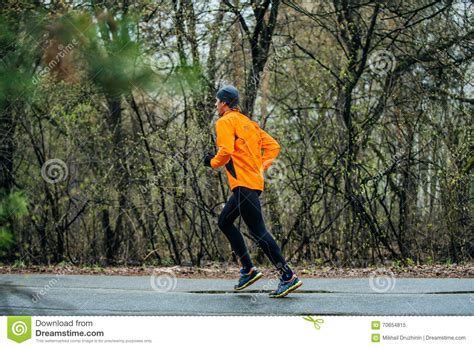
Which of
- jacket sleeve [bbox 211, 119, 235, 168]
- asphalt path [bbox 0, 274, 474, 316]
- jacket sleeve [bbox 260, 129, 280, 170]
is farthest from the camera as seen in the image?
jacket sleeve [bbox 260, 129, 280, 170]

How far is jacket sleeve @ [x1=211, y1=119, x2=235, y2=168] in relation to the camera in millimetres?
7414

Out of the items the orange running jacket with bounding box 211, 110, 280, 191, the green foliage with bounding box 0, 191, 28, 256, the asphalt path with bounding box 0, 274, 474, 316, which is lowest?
the asphalt path with bounding box 0, 274, 474, 316

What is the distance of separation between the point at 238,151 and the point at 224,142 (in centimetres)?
19

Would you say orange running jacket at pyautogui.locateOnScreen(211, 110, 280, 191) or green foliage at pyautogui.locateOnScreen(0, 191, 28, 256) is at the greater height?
orange running jacket at pyautogui.locateOnScreen(211, 110, 280, 191)

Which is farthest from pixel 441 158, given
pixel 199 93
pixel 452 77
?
pixel 199 93

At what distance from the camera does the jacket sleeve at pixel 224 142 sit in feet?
24.3

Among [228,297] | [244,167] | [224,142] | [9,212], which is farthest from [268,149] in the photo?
[9,212]

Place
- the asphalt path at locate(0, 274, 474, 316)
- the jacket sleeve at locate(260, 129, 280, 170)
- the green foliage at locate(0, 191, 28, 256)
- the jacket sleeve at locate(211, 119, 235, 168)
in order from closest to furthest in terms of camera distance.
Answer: the asphalt path at locate(0, 274, 474, 316) → the jacket sleeve at locate(211, 119, 235, 168) → the jacket sleeve at locate(260, 129, 280, 170) → the green foliage at locate(0, 191, 28, 256)

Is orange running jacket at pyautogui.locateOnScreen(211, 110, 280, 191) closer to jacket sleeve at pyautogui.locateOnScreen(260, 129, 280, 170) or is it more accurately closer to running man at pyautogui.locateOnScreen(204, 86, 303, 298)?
running man at pyautogui.locateOnScreen(204, 86, 303, 298)

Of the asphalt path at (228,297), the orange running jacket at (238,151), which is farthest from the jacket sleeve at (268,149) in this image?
the asphalt path at (228,297)

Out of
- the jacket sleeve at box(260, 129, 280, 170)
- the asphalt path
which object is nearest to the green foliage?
the asphalt path

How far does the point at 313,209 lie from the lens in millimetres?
13617

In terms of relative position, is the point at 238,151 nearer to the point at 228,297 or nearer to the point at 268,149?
the point at 268,149

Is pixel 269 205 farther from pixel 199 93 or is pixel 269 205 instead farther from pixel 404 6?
pixel 404 6
